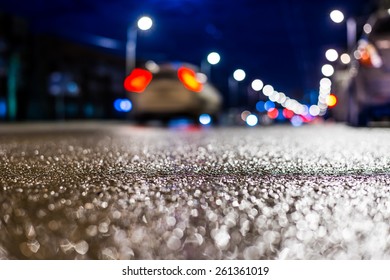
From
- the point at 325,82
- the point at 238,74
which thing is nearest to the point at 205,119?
the point at 238,74

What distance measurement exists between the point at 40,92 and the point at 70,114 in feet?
24.8

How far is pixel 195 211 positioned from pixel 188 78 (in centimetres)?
1301

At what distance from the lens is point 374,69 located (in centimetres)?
1048

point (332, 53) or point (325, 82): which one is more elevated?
point (325, 82)

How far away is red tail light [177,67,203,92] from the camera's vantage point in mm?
15523

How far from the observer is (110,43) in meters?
42.4

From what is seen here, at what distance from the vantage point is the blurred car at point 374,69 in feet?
34.1

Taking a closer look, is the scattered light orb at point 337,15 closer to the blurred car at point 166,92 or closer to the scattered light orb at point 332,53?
the blurred car at point 166,92

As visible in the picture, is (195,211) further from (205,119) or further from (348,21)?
(348,21)

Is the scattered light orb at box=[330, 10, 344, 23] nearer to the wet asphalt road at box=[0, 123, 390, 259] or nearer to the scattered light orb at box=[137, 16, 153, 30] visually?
the scattered light orb at box=[137, 16, 153, 30]

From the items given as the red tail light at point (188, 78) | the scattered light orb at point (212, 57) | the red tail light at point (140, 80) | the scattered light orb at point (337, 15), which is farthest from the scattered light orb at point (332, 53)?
the red tail light at point (140, 80)

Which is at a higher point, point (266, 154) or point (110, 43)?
point (110, 43)

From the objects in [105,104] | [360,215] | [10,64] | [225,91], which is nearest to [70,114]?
[105,104]
